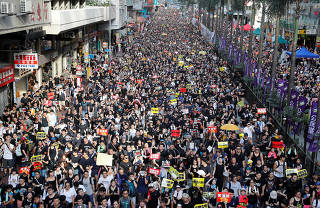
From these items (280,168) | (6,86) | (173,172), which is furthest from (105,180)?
(6,86)

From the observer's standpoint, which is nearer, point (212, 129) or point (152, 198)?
→ point (152, 198)

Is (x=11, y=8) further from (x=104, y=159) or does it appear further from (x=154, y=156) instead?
(x=154, y=156)

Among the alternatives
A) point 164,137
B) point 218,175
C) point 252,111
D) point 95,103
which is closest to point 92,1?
point 95,103

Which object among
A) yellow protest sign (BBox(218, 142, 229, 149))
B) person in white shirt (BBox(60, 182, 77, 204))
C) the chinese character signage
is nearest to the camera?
person in white shirt (BBox(60, 182, 77, 204))

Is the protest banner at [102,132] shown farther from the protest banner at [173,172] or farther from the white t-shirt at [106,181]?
the protest banner at [173,172]

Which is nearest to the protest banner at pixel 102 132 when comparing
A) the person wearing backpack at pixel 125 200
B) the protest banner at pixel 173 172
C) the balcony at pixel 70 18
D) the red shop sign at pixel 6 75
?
the protest banner at pixel 173 172

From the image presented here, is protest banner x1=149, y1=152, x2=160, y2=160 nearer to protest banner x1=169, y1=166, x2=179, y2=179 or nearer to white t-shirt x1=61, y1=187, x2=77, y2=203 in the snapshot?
protest banner x1=169, y1=166, x2=179, y2=179

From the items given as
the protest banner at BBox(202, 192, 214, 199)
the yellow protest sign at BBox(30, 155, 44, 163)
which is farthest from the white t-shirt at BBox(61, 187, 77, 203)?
the protest banner at BBox(202, 192, 214, 199)
